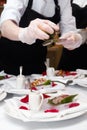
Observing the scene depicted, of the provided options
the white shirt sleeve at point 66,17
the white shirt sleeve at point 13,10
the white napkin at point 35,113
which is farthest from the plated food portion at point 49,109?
the white shirt sleeve at point 66,17

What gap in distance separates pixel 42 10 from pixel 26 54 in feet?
0.95

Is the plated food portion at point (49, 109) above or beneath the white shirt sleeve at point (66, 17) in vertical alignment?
beneath

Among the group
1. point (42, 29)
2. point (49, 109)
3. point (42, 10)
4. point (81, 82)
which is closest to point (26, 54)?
point (42, 10)

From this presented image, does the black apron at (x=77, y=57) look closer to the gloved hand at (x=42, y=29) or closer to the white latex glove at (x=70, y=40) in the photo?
the white latex glove at (x=70, y=40)

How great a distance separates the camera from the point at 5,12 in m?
1.43

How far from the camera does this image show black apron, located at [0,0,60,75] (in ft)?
5.36

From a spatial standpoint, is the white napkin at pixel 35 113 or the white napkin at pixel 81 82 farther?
the white napkin at pixel 81 82

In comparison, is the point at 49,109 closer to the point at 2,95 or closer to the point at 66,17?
the point at 2,95

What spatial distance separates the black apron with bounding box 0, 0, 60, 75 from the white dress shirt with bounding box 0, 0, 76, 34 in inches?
1.3

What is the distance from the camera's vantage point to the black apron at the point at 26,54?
163cm

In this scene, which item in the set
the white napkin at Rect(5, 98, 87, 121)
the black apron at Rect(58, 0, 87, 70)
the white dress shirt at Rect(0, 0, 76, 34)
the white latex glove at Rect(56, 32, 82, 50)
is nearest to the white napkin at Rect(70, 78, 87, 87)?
the white latex glove at Rect(56, 32, 82, 50)

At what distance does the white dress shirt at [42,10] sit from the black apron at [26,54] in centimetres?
3

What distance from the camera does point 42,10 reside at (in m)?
1.61

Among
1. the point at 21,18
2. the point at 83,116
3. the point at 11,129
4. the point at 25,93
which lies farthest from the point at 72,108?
the point at 21,18
